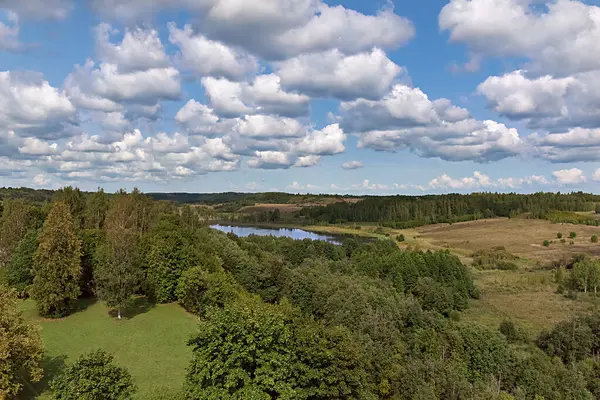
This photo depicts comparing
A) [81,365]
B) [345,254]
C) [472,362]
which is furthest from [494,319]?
[81,365]

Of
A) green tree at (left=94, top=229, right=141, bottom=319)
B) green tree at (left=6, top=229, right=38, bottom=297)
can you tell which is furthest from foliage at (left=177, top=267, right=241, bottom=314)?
green tree at (left=6, top=229, right=38, bottom=297)

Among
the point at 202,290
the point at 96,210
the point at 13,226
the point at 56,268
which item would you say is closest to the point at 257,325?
the point at 202,290

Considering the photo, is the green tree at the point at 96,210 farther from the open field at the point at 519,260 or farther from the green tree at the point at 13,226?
the open field at the point at 519,260

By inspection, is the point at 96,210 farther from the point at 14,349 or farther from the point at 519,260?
the point at 519,260

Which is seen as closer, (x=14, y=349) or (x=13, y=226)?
(x=14, y=349)

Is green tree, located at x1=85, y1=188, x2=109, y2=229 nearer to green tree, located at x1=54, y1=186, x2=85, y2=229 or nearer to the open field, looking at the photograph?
green tree, located at x1=54, y1=186, x2=85, y2=229

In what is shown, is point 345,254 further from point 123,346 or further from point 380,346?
point 123,346
